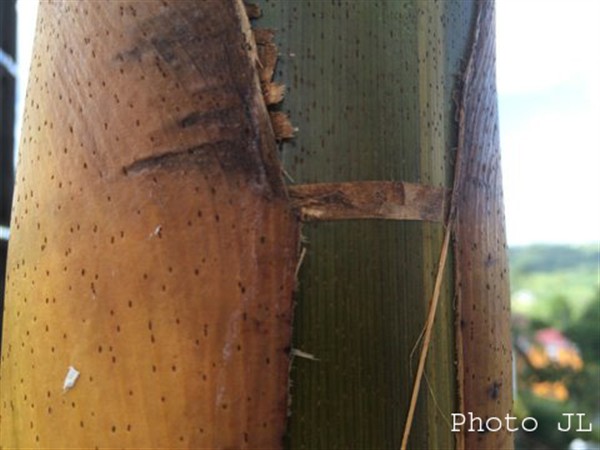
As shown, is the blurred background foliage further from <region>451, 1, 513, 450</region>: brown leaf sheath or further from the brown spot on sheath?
the brown spot on sheath

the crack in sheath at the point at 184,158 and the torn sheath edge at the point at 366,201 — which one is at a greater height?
the crack in sheath at the point at 184,158

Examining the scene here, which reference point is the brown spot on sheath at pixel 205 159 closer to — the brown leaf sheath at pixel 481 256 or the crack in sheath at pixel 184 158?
the crack in sheath at pixel 184 158

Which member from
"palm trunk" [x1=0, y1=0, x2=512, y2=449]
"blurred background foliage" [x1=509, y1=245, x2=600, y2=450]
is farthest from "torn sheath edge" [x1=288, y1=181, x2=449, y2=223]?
"blurred background foliage" [x1=509, y1=245, x2=600, y2=450]

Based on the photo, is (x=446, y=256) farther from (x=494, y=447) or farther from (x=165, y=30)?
(x=165, y=30)

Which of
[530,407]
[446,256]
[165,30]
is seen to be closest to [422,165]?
[446,256]

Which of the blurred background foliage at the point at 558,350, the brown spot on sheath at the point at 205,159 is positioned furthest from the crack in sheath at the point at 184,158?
the blurred background foliage at the point at 558,350
